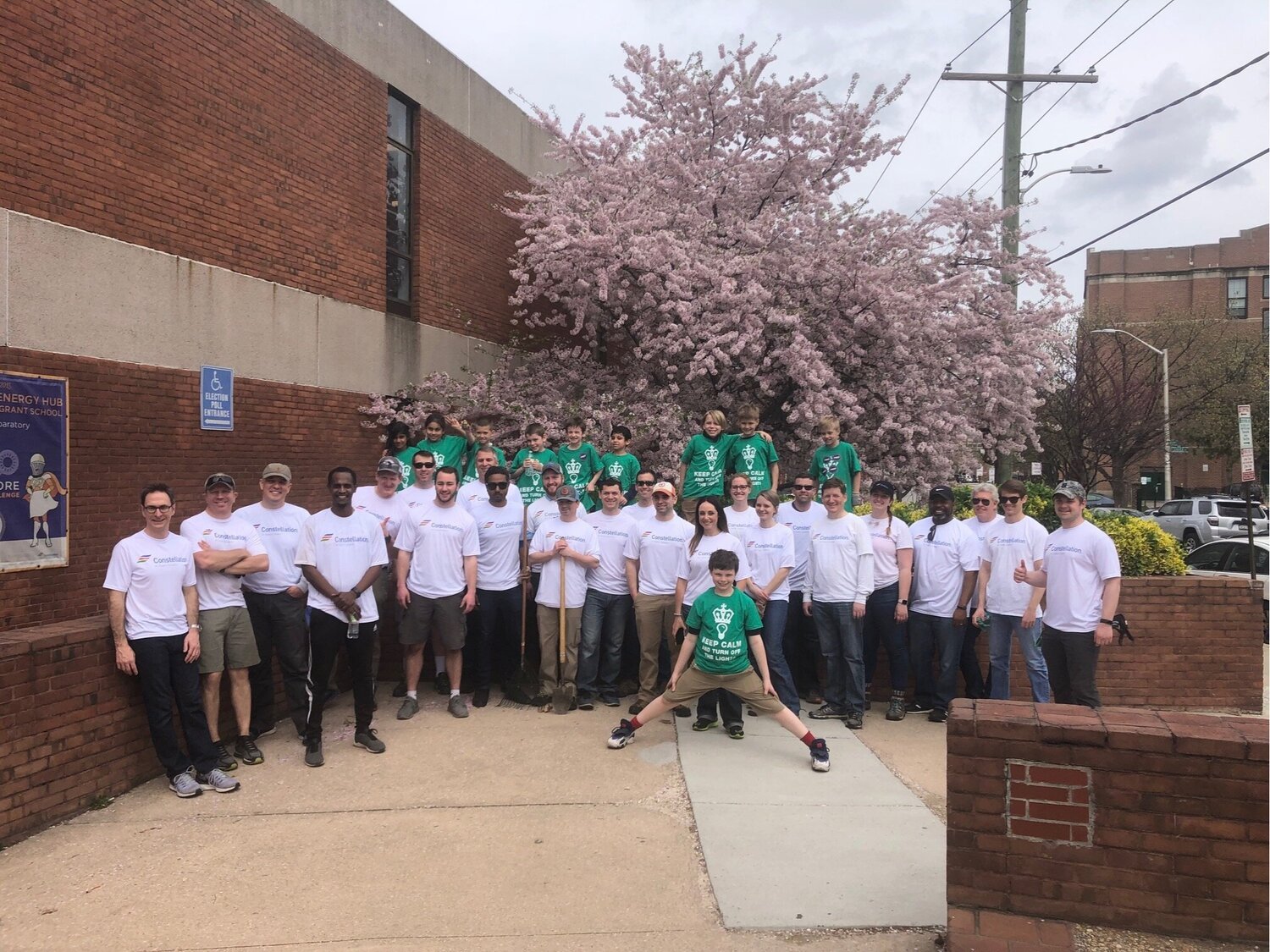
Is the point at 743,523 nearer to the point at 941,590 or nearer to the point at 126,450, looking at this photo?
the point at 941,590

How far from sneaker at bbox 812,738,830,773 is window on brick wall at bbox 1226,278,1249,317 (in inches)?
2243

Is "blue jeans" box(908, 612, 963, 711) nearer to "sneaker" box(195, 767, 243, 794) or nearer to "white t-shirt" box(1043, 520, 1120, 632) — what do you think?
"white t-shirt" box(1043, 520, 1120, 632)

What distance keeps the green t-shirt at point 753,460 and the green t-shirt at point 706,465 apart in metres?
0.07

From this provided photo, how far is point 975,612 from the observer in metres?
7.04

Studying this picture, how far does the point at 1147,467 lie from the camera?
45.3 meters

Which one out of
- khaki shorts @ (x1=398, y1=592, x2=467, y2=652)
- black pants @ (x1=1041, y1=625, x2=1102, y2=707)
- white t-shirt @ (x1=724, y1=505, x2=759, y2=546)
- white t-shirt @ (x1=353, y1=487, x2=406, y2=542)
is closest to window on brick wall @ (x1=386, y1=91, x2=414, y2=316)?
white t-shirt @ (x1=353, y1=487, x2=406, y2=542)

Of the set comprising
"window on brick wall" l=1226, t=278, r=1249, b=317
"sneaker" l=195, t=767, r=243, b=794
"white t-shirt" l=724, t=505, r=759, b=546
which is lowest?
"sneaker" l=195, t=767, r=243, b=794

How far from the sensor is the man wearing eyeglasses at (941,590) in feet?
23.2

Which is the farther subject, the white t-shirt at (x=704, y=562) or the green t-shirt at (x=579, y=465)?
the green t-shirt at (x=579, y=465)

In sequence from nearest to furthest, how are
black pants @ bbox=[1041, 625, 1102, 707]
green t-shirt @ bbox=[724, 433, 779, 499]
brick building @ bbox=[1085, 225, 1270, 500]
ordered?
1. black pants @ bbox=[1041, 625, 1102, 707]
2. green t-shirt @ bbox=[724, 433, 779, 499]
3. brick building @ bbox=[1085, 225, 1270, 500]

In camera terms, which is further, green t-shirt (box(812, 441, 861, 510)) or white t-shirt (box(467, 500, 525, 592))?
green t-shirt (box(812, 441, 861, 510))

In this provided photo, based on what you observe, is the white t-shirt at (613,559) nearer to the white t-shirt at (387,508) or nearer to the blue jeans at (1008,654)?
the white t-shirt at (387,508)

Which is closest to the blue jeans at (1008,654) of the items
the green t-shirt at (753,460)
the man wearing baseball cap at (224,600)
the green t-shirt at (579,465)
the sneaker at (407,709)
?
the green t-shirt at (753,460)

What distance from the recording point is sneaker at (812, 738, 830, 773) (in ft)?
19.0
